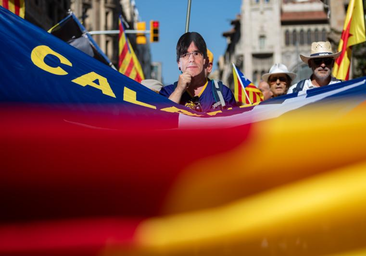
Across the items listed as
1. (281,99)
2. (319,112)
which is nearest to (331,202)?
(319,112)

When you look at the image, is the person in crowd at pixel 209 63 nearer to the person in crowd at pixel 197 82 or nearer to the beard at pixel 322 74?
the person in crowd at pixel 197 82

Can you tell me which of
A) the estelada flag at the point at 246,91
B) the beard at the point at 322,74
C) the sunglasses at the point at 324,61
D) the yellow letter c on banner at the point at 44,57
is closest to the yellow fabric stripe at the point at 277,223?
the yellow letter c on banner at the point at 44,57

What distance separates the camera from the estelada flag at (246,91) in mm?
8172

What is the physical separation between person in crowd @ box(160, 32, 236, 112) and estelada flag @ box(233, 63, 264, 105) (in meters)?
3.14

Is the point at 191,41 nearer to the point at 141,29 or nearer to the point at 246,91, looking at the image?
the point at 246,91

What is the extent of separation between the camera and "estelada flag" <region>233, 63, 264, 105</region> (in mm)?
8172

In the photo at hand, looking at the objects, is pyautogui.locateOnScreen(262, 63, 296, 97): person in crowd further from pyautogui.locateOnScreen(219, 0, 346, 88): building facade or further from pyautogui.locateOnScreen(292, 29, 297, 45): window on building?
pyautogui.locateOnScreen(292, 29, 297, 45): window on building

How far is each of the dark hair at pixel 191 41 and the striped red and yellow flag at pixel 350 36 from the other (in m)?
3.96

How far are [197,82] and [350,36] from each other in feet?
14.9

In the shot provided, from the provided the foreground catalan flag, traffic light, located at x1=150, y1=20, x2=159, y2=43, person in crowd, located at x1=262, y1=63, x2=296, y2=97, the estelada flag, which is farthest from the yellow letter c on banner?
traffic light, located at x1=150, y1=20, x2=159, y2=43

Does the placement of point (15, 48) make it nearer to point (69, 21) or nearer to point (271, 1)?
point (69, 21)

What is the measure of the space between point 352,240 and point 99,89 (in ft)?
6.44

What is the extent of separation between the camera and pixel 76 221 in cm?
351

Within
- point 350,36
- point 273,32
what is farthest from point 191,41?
point 273,32
